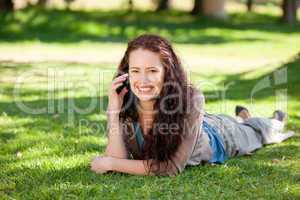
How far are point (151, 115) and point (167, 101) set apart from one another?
24 cm

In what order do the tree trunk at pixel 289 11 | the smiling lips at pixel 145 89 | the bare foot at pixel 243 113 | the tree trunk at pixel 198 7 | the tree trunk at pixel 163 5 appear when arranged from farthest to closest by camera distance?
the tree trunk at pixel 163 5 < the tree trunk at pixel 198 7 < the tree trunk at pixel 289 11 < the bare foot at pixel 243 113 < the smiling lips at pixel 145 89

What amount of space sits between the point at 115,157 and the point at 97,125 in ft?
7.63

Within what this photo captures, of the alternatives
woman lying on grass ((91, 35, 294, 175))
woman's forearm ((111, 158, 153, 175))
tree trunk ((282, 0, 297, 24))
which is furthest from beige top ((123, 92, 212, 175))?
tree trunk ((282, 0, 297, 24))

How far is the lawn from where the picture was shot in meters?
4.52

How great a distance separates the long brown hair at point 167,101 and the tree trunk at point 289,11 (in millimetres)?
20825

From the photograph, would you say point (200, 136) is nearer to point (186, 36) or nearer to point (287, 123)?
point (287, 123)

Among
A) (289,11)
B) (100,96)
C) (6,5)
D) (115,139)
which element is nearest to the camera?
(115,139)

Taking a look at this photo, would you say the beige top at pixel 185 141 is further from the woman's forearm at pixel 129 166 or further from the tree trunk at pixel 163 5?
the tree trunk at pixel 163 5

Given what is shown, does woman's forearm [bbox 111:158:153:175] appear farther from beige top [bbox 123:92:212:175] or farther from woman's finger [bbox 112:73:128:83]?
woman's finger [bbox 112:73:128:83]

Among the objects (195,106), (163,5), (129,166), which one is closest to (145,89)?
(195,106)

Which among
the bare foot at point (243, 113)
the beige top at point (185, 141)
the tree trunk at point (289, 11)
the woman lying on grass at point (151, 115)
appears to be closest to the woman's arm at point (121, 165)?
the woman lying on grass at point (151, 115)

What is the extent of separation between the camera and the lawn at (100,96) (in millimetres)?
4516

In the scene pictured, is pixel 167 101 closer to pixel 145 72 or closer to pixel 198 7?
pixel 145 72

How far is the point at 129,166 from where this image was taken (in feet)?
15.5
